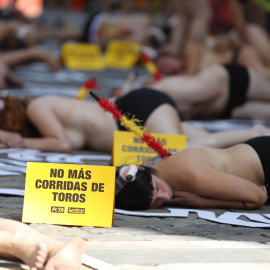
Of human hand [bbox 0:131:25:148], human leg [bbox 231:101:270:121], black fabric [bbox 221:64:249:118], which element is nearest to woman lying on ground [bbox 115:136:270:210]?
human hand [bbox 0:131:25:148]

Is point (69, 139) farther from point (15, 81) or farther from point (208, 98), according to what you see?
point (15, 81)

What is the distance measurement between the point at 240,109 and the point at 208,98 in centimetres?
50

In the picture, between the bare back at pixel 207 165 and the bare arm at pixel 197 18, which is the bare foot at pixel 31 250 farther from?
the bare arm at pixel 197 18

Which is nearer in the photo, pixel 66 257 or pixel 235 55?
pixel 66 257

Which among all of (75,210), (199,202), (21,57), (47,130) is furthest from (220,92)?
(21,57)

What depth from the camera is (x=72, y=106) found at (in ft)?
12.3

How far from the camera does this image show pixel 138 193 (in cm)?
254

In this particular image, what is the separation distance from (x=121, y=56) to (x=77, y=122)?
4.95 meters

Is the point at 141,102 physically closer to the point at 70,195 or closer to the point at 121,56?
the point at 70,195

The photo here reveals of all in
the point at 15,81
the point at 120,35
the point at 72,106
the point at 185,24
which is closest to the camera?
the point at 72,106

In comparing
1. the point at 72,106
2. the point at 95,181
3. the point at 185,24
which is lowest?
the point at 95,181

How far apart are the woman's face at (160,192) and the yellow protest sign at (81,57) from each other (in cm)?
563

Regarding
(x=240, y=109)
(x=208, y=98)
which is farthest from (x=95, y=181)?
(x=240, y=109)

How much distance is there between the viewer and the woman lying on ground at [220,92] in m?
4.61
